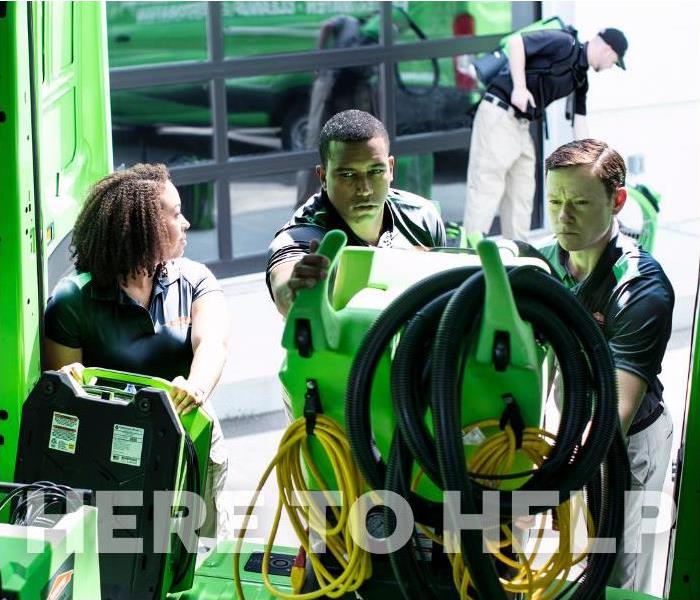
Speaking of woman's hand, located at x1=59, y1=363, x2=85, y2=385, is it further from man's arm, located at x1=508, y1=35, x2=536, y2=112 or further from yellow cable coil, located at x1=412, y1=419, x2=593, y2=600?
man's arm, located at x1=508, y1=35, x2=536, y2=112

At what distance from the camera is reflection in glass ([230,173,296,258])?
9.61m

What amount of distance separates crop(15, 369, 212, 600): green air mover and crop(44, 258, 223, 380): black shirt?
56 cm

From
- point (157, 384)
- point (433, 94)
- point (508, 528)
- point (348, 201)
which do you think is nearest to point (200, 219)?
point (433, 94)

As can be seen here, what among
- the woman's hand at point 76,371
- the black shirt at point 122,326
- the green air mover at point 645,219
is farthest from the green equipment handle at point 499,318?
the green air mover at point 645,219

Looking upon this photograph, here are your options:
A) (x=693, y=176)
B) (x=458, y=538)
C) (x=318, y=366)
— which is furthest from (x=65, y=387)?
(x=693, y=176)

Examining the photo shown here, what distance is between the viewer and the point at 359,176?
3688 millimetres

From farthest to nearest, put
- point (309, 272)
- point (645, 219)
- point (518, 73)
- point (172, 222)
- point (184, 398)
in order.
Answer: point (518, 73) → point (645, 219) → point (172, 222) → point (184, 398) → point (309, 272)

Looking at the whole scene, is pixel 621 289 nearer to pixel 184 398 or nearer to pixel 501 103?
pixel 184 398

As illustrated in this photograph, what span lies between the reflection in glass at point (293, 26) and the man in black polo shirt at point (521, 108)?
162 cm

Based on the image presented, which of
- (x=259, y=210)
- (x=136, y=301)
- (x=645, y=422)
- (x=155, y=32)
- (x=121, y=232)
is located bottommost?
(x=259, y=210)

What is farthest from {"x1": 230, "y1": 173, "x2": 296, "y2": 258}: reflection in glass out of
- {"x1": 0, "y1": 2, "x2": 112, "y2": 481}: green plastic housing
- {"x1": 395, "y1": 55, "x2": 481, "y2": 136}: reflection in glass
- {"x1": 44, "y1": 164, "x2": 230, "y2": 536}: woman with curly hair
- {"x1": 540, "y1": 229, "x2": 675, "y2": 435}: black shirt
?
{"x1": 540, "y1": 229, "x2": 675, "y2": 435}: black shirt

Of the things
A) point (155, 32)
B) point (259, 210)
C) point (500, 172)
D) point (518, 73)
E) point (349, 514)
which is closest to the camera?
point (349, 514)

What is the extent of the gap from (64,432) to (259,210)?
7354 millimetres

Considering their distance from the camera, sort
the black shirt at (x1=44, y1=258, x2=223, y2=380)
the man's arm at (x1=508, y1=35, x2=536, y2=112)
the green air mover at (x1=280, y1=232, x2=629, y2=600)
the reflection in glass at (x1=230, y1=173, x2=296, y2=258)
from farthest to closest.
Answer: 1. the reflection in glass at (x1=230, y1=173, x2=296, y2=258)
2. the man's arm at (x1=508, y1=35, x2=536, y2=112)
3. the black shirt at (x1=44, y1=258, x2=223, y2=380)
4. the green air mover at (x1=280, y1=232, x2=629, y2=600)
